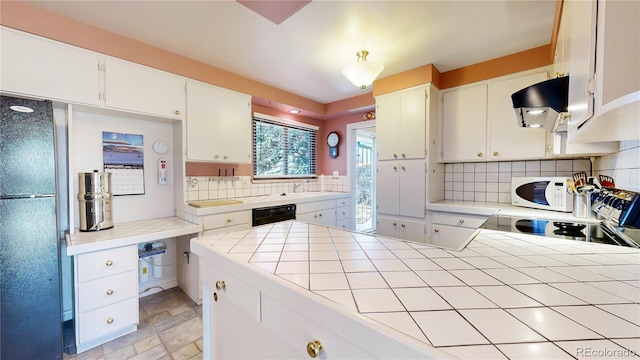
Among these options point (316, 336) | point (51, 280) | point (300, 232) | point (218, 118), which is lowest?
point (51, 280)

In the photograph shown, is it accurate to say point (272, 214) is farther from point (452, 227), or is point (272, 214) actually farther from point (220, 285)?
point (452, 227)

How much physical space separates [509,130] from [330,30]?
76.3 inches

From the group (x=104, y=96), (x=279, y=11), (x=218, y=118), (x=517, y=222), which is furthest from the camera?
(x=218, y=118)

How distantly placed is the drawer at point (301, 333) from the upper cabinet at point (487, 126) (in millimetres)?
2573

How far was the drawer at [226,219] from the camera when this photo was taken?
2177 mm

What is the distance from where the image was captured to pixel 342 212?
3658 millimetres

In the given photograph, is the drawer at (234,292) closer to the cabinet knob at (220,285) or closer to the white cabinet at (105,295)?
the cabinet knob at (220,285)

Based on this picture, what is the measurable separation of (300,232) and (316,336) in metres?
0.66

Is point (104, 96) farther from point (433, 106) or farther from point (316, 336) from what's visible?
point (433, 106)

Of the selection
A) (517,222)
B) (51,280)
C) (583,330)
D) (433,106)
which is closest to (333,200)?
(433,106)

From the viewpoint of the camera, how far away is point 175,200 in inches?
100

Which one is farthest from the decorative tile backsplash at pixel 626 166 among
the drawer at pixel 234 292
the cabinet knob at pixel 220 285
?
the cabinet knob at pixel 220 285

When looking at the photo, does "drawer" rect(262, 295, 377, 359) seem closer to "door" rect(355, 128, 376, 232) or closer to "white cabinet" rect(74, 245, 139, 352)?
"white cabinet" rect(74, 245, 139, 352)

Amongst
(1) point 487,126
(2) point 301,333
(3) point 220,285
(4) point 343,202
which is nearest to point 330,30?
(1) point 487,126
